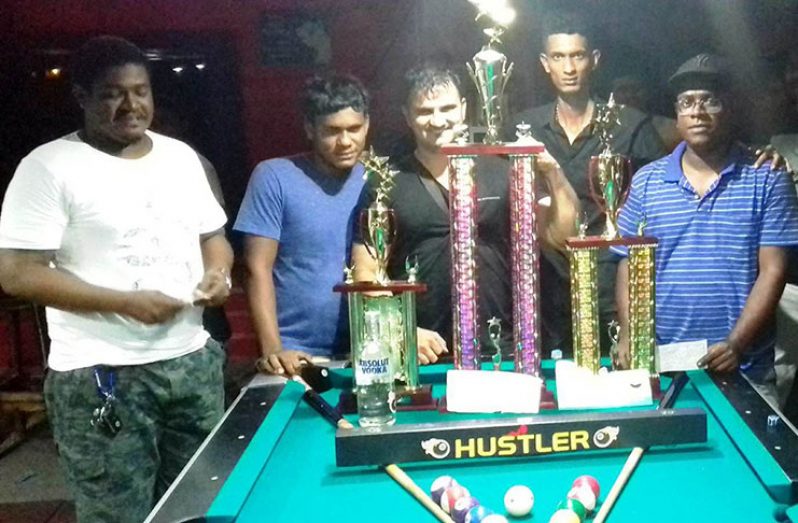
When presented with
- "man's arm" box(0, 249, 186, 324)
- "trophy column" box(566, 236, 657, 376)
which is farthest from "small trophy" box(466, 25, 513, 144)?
"man's arm" box(0, 249, 186, 324)

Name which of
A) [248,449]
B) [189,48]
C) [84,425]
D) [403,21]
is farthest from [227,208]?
[248,449]

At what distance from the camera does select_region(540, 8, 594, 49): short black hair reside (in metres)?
2.85

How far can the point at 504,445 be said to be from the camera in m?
1.58

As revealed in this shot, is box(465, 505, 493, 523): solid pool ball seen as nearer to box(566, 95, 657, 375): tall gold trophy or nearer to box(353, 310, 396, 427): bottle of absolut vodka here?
box(353, 310, 396, 427): bottle of absolut vodka

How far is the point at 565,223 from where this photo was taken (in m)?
2.16

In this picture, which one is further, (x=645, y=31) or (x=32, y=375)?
(x=32, y=375)

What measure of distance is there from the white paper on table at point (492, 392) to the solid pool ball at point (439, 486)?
396 mm

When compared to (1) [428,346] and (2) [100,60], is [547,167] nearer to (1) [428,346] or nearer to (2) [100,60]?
(1) [428,346]

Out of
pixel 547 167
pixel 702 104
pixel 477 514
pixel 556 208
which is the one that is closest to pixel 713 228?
pixel 702 104

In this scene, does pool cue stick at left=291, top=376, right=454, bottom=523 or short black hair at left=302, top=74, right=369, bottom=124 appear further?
short black hair at left=302, top=74, right=369, bottom=124

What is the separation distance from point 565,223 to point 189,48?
1946mm

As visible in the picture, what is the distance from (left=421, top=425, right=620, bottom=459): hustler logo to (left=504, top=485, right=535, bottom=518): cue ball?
0.22 metres

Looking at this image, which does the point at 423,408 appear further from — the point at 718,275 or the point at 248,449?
the point at 718,275

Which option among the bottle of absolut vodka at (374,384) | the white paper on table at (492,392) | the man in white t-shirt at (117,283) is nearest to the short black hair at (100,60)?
the man in white t-shirt at (117,283)
